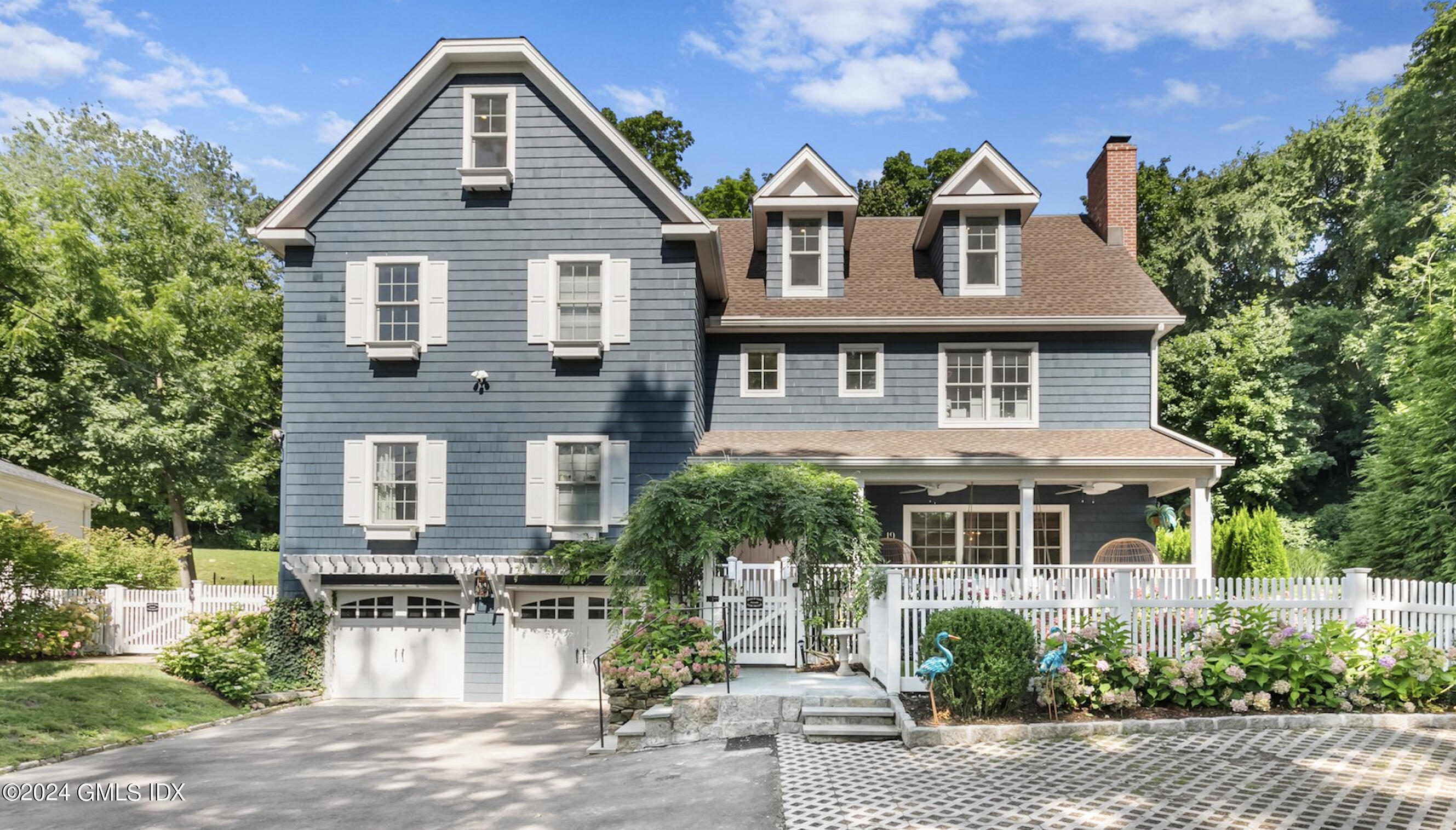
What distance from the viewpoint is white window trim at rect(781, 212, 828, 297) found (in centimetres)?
1792

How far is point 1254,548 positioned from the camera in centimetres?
1695

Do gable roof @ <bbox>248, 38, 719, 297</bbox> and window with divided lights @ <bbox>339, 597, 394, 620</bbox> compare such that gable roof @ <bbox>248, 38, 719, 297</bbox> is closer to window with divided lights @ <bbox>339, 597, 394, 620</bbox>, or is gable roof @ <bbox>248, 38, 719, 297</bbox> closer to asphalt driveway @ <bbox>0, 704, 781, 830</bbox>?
window with divided lights @ <bbox>339, 597, 394, 620</bbox>

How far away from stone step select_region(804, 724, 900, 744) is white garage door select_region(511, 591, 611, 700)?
6.83 metres

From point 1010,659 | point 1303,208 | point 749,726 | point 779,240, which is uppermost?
point 1303,208

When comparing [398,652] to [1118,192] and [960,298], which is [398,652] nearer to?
[960,298]

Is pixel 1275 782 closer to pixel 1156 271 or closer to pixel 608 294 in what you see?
pixel 608 294

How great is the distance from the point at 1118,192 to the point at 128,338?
26.5 m

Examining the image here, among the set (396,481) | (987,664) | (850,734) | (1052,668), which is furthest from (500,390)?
(1052,668)

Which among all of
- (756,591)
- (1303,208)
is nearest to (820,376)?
(756,591)

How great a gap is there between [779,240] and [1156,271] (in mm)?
17022

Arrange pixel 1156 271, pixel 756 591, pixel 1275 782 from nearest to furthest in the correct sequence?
pixel 1275 782, pixel 756 591, pixel 1156 271

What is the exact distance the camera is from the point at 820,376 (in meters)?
17.6

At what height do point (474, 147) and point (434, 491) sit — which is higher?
point (474, 147)

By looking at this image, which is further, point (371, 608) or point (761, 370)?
point (761, 370)
